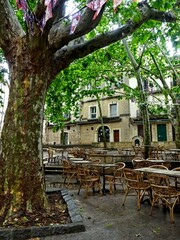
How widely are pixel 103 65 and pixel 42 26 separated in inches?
361

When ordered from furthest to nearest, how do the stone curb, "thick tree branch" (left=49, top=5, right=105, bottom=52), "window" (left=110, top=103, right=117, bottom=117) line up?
"window" (left=110, top=103, right=117, bottom=117)
"thick tree branch" (left=49, top=5, right=105, bottom=52)
the stone curb

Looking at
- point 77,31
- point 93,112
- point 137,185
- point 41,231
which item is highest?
point 93,112

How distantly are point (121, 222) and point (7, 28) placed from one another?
4.39 meters

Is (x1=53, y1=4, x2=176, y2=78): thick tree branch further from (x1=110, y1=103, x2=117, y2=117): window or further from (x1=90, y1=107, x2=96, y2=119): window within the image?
(x1=90, y1=107, x2=96, y2=119): window

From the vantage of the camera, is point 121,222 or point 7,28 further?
point 7,28

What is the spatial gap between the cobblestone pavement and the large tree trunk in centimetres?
87

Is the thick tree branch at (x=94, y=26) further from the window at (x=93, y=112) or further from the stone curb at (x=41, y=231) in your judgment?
the window at (x=93, y=112)

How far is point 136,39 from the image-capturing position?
530 centimetres

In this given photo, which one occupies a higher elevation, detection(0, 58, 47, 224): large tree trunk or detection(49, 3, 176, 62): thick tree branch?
detection(49, 3, 176, 62): thick tree branch

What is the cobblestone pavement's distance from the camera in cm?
292

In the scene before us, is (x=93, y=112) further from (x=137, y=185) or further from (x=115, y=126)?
(x=137, y=185)

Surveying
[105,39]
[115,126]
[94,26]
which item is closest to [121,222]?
[105,39]

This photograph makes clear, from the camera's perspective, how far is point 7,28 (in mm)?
3912

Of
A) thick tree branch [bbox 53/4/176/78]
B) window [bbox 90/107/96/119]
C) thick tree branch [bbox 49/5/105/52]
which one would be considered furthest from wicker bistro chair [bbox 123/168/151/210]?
window [bbox 90/107/96/119]
